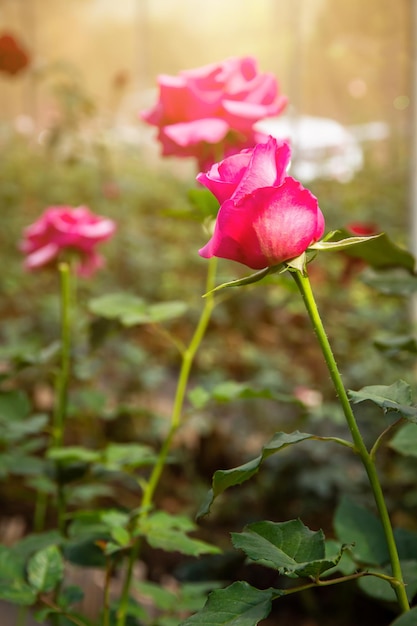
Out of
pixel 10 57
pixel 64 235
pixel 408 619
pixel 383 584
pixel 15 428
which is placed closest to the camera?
pixel 408 619

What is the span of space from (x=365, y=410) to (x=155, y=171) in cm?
273

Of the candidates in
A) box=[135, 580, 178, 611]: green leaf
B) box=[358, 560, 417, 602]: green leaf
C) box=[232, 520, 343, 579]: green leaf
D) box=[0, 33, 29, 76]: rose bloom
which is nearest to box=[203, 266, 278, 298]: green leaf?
box=[232, 520, 343, 579]: green leaf

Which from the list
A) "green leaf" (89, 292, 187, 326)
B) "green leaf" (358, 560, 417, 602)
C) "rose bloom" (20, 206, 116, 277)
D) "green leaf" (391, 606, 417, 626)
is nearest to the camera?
"green leaf" (391, 606, 417, 626)

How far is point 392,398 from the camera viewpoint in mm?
373

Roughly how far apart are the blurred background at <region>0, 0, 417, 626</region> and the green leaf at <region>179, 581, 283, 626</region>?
252 millimetres

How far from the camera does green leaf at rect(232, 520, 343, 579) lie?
349mm

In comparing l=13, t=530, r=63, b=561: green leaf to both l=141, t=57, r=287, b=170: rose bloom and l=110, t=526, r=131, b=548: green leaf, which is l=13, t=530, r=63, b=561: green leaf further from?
l=141, t=57, r=287, b=170: rose bloom

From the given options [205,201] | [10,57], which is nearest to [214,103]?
[205,201]

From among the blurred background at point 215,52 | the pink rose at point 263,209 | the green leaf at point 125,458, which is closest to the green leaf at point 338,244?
the pink rose at point 263,209

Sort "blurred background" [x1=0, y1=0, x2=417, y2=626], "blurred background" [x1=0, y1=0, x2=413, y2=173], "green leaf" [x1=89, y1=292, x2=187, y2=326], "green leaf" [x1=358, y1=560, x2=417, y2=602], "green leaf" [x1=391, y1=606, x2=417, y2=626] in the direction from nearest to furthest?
1. "green leaf" [x1=391, y1=606, x2=417, y2=626]
2. "green leaf" [x1=358, y1=560, x2=417, y2=602]
3. "green leaf" [x1=89, y1=292, x2=187, y2=326]
4. "blurred background" [x1=0, y1=0, x2=417, y2=626]
5. "blurred background" [x1=0, y1=0, x2=413, y2=173]

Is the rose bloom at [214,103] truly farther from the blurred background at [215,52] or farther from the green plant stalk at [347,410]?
the blurred background at [215,52]

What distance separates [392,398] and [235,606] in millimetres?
135

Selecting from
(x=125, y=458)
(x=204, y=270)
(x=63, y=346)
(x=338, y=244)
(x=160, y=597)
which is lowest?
(x=204, y=270)

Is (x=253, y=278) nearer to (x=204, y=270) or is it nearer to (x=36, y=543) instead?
(x=36, y=543)
